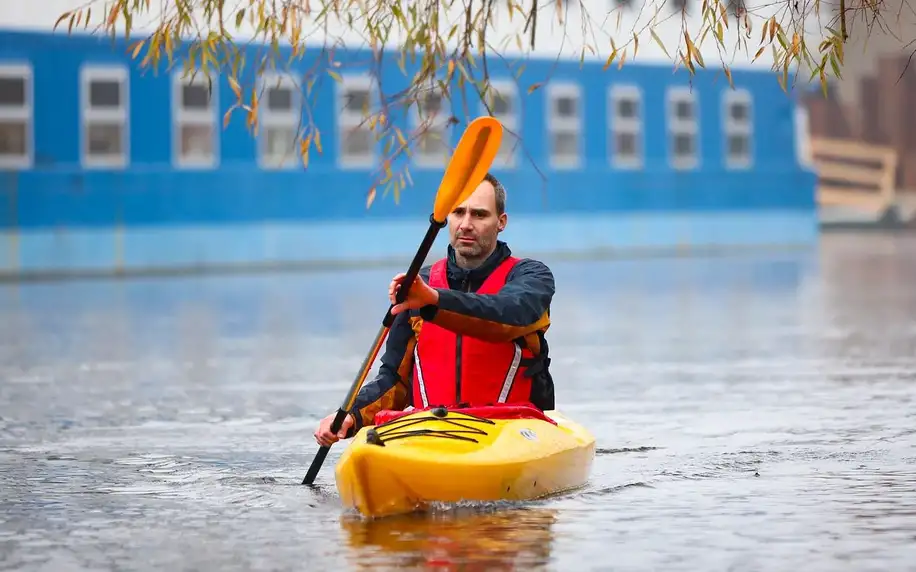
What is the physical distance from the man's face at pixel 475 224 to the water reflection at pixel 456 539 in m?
1.18

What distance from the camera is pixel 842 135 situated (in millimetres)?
61469

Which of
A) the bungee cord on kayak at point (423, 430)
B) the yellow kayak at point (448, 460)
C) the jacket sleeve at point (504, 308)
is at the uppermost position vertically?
the jacket sleeve at point (504, 308)

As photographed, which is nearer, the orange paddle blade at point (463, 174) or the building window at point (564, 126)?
the orange paddle blade at point (463, 174)

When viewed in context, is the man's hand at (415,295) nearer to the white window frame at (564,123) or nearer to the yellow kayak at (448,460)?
the yellow kayak at (448,460)

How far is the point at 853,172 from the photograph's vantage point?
191 feet

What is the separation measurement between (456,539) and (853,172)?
52.0 metres

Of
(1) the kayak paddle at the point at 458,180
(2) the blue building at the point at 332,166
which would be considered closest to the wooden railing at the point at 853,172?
(2) the blue building at the point at 332,166

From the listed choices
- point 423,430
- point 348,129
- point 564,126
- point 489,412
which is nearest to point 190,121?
point 348,129

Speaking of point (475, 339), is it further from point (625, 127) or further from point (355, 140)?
point (625, 127)

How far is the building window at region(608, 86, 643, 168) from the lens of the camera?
142 ft

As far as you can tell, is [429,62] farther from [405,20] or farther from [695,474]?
[695,474]

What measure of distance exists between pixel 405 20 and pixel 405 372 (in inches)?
76.8

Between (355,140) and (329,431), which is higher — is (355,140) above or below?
above

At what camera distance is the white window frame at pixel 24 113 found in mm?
34625
